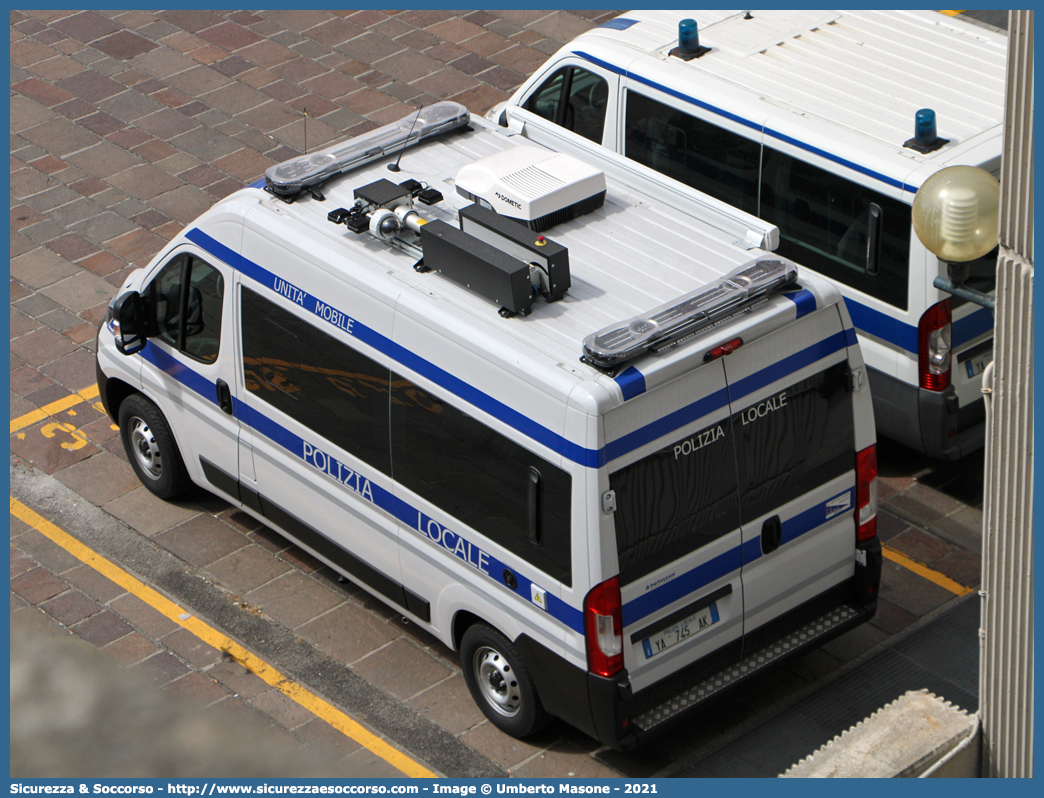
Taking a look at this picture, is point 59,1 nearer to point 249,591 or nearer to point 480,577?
point 249,591

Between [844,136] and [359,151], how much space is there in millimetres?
2899

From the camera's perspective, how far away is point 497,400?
6.61 meters

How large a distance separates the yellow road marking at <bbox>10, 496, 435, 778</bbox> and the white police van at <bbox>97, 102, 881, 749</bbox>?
1.78 feet

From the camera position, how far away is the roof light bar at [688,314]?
6.27 m

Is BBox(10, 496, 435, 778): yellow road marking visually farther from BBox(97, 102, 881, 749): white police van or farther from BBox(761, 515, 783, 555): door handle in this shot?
BBox(761, 515, 783, 555): door handle

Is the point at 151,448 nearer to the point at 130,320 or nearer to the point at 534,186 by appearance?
the point at 130,320

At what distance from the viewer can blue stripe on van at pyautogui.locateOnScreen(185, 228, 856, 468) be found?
629 cm

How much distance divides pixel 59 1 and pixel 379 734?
1075 cm

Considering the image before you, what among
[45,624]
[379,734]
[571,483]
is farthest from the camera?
[45,624]

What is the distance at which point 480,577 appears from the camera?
7.05 m

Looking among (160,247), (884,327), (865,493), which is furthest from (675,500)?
(160,247)

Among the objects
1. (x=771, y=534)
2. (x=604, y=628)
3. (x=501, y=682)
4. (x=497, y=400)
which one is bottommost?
(x=501, y=682)

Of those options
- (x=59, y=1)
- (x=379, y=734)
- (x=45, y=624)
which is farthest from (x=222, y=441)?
(x=59, y=1)

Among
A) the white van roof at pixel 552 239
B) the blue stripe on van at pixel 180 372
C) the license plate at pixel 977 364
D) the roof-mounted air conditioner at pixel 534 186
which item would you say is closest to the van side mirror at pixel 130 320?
the blue stripe on van at pixel 180 372
